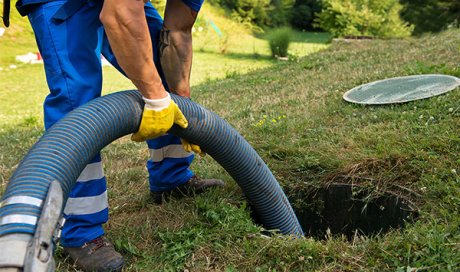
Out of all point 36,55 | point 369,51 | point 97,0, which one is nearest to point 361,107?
point 97,0

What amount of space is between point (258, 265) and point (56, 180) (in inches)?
37.8

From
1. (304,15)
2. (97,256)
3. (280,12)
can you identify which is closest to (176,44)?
(97,256)

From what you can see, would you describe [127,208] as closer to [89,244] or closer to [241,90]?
[89,244]

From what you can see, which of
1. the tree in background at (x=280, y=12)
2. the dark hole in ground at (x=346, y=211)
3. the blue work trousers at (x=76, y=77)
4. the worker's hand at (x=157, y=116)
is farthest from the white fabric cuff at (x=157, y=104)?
the tree in background at (x=280, y=12)

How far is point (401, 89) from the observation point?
4.48m

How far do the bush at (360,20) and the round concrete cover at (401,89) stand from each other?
1397 centimetres

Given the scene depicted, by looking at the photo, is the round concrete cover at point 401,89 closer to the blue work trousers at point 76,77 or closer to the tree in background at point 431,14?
the blue work trousers at point 76,77

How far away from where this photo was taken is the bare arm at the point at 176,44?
2.67 metres

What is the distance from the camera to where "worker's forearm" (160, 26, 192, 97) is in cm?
267

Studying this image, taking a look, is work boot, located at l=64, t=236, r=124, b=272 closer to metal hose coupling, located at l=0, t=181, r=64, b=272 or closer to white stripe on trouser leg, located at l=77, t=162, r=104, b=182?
white stripe on trouser leg, located at l=77, t=162, r=104, b=182

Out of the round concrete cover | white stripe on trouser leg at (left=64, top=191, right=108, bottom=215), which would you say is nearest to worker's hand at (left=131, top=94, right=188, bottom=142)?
white stripe on trouser leg at (left=64, top=191, right=108, bottom=215)

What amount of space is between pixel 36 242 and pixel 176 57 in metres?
1.49

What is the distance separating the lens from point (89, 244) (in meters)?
2.28

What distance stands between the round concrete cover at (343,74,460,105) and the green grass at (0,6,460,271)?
0.40 feet
